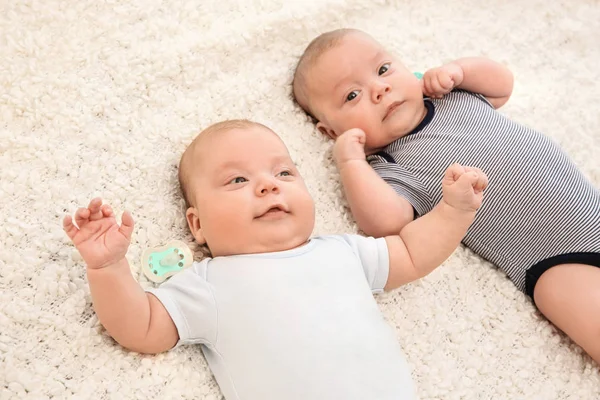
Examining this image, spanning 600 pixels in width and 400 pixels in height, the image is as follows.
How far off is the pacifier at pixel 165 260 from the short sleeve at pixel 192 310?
0.06 m

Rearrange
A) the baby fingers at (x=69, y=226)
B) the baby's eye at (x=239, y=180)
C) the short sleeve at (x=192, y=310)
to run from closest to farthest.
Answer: the baby fingers at (x=69, y=226)
the short sleeve at (x=192, y=310)
the baby's eye at (x=239, y=180)

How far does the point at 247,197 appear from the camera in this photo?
106 centimetres

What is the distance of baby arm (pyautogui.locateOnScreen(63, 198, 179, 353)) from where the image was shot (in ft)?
2.95

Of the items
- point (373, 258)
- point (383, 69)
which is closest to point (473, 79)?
point (383, 69)

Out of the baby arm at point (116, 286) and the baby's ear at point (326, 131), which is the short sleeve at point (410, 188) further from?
the baby arm at point (116, 286)

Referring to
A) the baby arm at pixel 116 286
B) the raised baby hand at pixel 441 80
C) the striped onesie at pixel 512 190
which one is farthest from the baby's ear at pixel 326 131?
the baby arm at pixel 116 286

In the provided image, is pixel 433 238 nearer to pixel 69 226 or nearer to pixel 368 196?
pixel 368 196

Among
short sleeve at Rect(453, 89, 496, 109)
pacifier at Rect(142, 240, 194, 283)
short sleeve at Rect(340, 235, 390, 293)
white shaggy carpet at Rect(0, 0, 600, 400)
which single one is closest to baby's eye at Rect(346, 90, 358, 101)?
white shaggy carpet at Rect(0, 0, 600, 400)

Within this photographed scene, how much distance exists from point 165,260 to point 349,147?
0.44 metres

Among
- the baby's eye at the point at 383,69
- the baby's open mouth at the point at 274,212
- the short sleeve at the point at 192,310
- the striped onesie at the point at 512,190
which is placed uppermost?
the baby's eye at the point at 383,69

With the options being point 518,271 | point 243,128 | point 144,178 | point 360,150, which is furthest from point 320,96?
point 518,271

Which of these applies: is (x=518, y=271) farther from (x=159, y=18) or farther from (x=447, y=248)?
(x=159, y=18)

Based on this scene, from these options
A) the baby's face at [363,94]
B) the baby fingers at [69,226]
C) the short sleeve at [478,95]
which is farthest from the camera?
the short sleeve at [478,95]

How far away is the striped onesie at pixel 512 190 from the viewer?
1.26 meters
